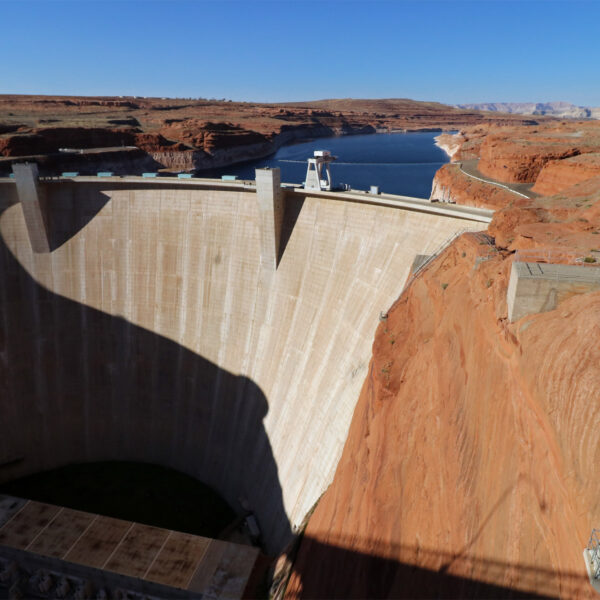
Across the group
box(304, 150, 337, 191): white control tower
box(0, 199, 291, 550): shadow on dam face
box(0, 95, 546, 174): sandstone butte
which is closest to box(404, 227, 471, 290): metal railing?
box(304, 150, 337, 191): white control tower

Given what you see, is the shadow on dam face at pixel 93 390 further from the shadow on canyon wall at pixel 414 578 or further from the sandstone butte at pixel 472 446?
the shadow on canyon wall at pixel 414 578

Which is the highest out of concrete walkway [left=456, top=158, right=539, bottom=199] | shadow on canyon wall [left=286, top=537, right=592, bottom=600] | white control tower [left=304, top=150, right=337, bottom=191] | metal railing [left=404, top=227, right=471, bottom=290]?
white control tower [left=304, top=150, right=337, bottom=191]

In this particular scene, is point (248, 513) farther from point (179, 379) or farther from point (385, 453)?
point (385, 453)

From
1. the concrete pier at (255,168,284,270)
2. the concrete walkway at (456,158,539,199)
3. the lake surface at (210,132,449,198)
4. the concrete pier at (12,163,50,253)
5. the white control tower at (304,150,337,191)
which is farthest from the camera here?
the lake surface at (210,132,449,198)

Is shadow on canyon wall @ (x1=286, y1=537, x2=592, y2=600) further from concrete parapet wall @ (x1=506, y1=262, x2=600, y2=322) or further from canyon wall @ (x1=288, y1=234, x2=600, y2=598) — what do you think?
concrete parapet wall @ (x1=506, y1=262, x2=600, y2=322)

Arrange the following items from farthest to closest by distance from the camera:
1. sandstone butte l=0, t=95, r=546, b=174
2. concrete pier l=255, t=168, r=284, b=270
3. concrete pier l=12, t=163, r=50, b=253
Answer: sandstone butte l=0, t=95, r=546, b=174, concrete pier l=12, t=163, r=50, b=253, concrete pier l=255, t=168, r=284, b=270

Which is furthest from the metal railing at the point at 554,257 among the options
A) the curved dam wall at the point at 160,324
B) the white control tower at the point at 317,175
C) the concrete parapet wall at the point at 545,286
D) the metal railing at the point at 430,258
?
the white control tower at the point at 317,175
